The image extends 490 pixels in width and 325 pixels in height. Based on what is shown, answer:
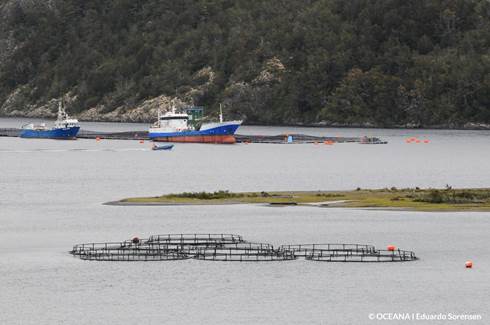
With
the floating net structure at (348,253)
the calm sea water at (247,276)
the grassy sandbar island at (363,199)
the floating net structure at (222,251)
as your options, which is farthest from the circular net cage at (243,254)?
the grassy sandbar island at (363,199)

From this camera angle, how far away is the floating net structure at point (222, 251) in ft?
346

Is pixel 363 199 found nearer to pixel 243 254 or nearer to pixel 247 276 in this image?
pixel 243 254

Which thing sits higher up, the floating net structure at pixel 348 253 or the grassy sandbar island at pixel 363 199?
the grassy sandbar island at pixel 363 199

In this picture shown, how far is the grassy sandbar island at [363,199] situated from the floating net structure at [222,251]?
90.4ft

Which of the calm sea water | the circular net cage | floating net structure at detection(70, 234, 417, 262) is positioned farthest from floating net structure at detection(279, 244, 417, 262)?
the calm sea water

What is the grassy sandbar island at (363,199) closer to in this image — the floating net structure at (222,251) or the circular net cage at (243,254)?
the floating net structure at (222,251)

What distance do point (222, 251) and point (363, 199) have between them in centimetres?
4145

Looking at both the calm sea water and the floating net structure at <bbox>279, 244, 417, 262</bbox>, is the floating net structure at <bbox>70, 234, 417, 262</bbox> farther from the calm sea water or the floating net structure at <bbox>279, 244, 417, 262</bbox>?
the calm sea water

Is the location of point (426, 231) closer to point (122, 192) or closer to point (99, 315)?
point (99, 315)

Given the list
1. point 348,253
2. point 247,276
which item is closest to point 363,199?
point 348,253

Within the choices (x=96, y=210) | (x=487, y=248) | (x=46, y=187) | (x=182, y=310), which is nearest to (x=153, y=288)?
(x=182, y=310)

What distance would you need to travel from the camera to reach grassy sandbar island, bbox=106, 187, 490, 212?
141 m

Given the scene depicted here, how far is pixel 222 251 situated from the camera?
360ft

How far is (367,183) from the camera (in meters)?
200
